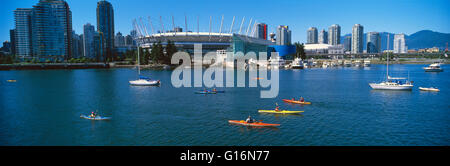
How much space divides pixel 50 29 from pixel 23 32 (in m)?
13.0

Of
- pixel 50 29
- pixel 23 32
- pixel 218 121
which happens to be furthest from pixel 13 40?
pixel 218 121

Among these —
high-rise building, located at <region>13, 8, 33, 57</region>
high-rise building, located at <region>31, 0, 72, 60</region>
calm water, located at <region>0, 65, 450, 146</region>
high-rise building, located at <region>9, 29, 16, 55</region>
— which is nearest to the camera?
calm water, located at <region>0, 65, 450, 146</region>

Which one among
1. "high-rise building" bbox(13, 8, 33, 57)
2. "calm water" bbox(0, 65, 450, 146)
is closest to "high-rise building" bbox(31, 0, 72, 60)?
"high-rise building" bbox(13, 8, 33, 57)

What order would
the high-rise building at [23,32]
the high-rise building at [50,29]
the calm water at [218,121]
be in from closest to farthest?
the calm water at [218,121]
the high-rise building at [23,32]
the high-rise building at [50,29]

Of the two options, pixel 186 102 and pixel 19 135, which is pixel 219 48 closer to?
pixel 186 102

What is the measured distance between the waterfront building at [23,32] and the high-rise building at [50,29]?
2304 millimetres

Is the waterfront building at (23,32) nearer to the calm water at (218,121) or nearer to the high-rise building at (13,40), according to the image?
the high-rise building at (13,40)

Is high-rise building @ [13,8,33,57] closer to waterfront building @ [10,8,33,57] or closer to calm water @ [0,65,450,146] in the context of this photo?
waterfront building @ [10,8,33,57]

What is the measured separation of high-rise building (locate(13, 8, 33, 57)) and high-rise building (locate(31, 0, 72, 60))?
2268 millimetres

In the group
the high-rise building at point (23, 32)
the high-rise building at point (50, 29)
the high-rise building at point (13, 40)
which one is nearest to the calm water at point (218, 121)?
the high-rise building at point (50, 29)

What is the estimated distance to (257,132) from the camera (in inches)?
1106

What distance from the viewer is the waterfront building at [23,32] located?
158000mm

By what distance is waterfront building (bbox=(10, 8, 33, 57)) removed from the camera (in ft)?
518
